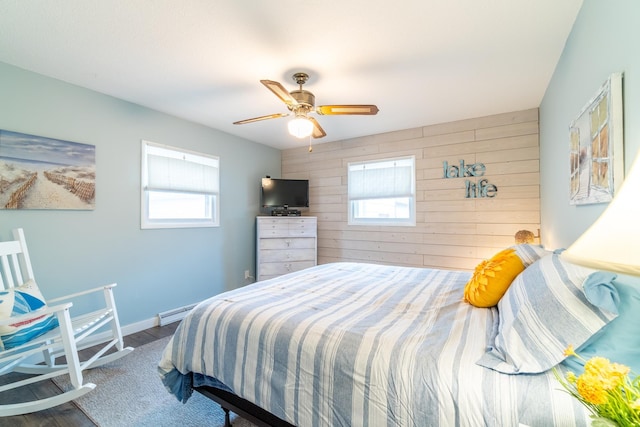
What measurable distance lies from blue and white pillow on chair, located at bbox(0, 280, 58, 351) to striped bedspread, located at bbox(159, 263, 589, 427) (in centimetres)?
104

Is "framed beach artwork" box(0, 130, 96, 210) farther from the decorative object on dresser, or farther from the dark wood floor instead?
the decorative object on dresser

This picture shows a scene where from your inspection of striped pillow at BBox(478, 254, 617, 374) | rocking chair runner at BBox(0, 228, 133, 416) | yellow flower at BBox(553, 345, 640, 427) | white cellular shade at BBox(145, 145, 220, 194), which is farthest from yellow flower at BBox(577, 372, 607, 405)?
white cellular shade at BBox(145, 145, 220, 194)

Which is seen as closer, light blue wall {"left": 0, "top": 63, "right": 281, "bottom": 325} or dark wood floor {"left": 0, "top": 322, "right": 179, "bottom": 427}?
dark wood floor {"left": 0, "top": 322, "right": 179, "bottom": 427}

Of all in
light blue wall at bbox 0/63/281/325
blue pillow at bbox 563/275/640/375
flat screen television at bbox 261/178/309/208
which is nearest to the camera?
blue pillow at bbox 563/275/640/375

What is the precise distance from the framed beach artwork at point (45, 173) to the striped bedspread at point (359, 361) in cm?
188

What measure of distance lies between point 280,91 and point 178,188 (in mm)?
2052

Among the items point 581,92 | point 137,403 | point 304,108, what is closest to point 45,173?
point 137,403

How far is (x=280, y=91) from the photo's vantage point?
1.99 meters

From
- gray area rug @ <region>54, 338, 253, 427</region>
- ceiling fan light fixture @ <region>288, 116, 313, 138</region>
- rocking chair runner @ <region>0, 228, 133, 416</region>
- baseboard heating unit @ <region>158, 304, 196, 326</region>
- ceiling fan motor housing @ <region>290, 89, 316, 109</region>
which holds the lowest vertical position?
gray area rug @ <region>54, 338, 253, 427</region>

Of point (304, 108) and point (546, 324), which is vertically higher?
point (304, 108)

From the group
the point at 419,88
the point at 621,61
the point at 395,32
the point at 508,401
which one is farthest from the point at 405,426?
the point at 419,88

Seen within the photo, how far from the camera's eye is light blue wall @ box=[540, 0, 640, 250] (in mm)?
1052

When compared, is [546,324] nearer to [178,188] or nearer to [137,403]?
[137,403]

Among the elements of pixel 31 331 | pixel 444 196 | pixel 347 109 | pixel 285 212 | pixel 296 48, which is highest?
pixel 296 48
